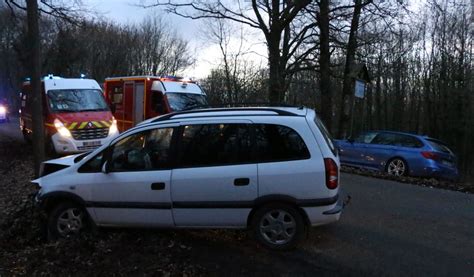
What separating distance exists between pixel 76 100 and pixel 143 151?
32.6 ft

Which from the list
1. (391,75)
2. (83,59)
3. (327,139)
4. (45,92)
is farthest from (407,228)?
(83,59)

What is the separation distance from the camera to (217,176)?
5828 millimetres

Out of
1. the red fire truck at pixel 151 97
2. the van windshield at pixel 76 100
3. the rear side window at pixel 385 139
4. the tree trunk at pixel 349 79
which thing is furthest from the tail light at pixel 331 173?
the tree trunk at pixel 349 79

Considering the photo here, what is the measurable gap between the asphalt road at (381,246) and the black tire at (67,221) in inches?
62.5

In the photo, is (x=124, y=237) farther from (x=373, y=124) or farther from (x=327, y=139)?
(x=373, y=124)

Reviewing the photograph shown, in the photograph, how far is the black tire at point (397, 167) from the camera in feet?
46.7

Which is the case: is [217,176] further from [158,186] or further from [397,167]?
[397,167]

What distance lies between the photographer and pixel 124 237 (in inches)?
247

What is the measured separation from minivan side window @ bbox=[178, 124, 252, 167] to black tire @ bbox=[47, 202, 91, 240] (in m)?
1.60

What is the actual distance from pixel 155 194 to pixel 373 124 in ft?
110

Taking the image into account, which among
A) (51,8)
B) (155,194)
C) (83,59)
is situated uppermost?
(83,59)

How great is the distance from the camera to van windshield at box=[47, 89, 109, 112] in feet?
48.8

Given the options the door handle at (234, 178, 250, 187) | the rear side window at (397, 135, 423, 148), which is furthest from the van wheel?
the rear side window at (397, 135, 423, 148)

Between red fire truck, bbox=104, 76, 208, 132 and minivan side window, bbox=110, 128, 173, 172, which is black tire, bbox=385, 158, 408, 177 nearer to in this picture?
red fire truck, bbox=104, 76, 208, 132
